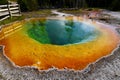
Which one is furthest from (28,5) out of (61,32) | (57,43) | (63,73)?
(63,73)

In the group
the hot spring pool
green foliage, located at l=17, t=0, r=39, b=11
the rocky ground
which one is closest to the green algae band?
the hot spring pool

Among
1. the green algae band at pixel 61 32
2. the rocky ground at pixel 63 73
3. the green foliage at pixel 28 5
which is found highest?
the green foliage at pixel 28 5

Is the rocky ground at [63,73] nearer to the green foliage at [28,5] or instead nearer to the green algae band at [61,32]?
the green algae band at [61,32]

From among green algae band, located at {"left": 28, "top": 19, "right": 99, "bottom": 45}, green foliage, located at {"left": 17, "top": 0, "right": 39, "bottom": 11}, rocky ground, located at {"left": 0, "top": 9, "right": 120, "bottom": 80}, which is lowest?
rocky ground, located at {"left": 0, "top": 9, "right": 120, "bottom": 80}

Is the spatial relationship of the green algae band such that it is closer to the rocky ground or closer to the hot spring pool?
the hot spring pool

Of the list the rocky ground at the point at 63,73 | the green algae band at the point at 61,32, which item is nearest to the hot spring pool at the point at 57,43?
the green algae band at the point at 61,32

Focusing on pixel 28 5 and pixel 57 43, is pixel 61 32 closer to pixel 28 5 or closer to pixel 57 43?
pixel 57 43

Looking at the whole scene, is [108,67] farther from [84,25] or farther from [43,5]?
[43,5]

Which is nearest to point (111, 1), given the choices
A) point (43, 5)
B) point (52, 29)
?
point (43, 5)
